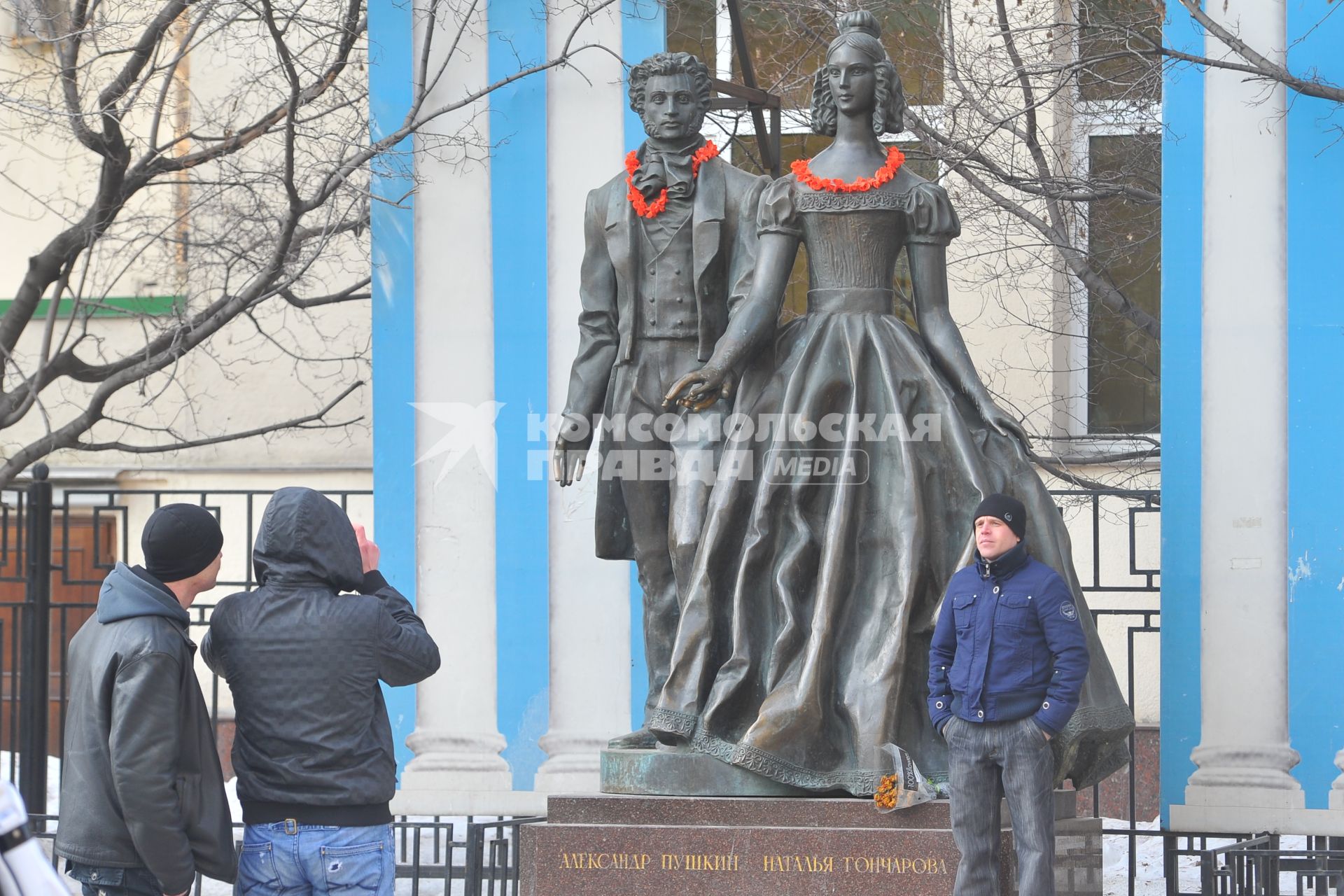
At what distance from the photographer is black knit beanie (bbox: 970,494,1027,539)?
5684mm

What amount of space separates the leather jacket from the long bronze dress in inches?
72.5

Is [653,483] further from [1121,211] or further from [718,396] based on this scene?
[1121,211]

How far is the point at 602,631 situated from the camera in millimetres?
8984

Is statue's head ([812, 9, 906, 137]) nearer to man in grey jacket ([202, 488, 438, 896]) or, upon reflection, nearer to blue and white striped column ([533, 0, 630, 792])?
blue and white striped column ([533, 0, 630, 792])

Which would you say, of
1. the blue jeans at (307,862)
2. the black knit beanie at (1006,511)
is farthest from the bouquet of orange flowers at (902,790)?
the blue jeans at (307,862)

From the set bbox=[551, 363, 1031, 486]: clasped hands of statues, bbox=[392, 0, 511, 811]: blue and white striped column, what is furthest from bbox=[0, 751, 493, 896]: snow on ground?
bbox=[551, 363, 1031, 486]: clasped hands of statues

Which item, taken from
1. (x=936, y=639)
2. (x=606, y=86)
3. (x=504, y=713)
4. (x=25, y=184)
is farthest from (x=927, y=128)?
(x=25, y=184)

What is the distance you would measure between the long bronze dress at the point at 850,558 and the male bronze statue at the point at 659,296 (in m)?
0.37

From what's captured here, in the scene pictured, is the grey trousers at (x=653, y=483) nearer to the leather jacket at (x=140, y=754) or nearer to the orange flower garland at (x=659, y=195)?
the orange flower garland at (x=659, y=195)

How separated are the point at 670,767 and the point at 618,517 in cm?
111

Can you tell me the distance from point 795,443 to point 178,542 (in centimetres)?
223

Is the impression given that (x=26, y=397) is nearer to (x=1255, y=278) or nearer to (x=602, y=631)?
(x=602, y=631)

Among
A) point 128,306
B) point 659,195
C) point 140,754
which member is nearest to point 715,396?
point 659,195

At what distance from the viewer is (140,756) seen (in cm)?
461
